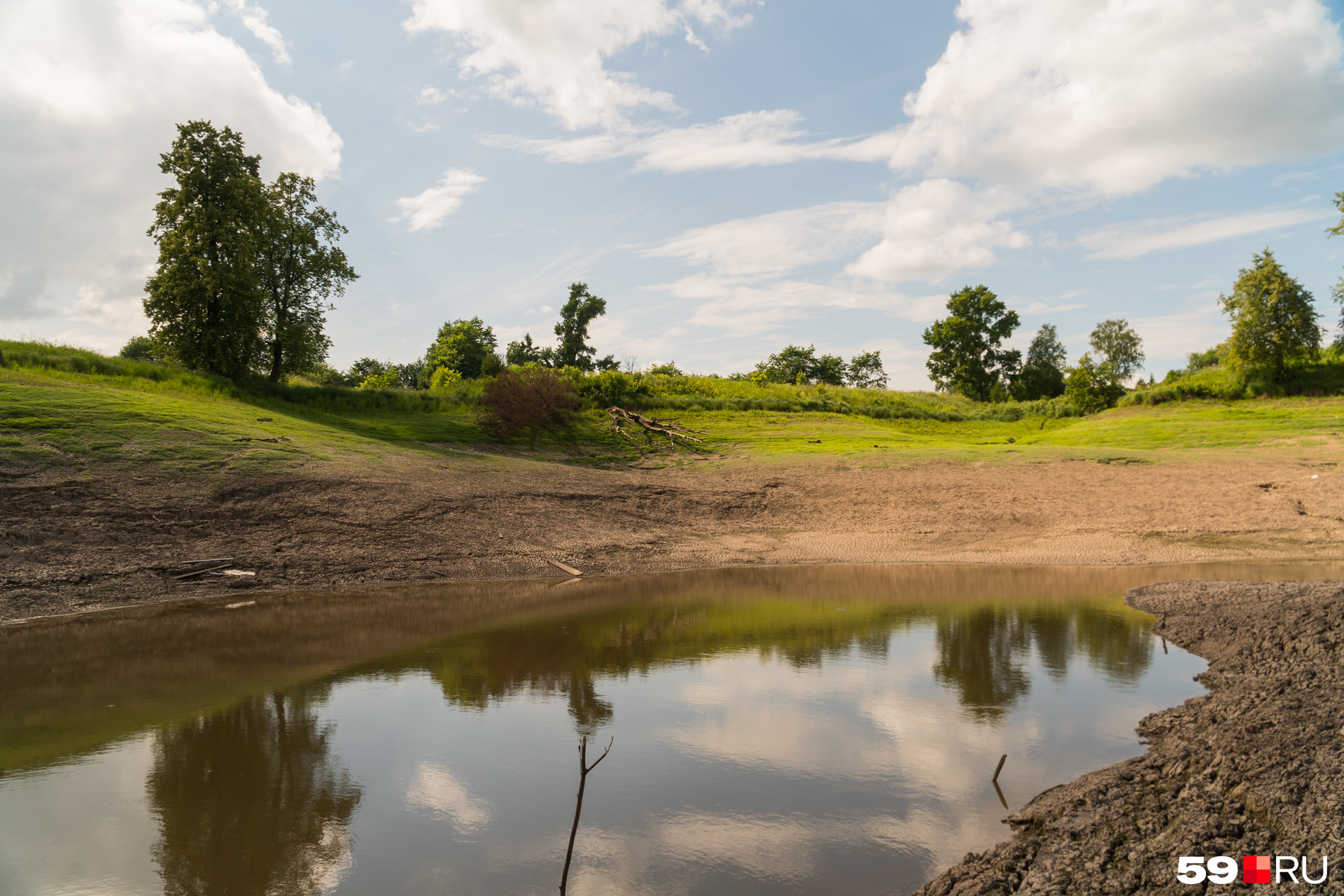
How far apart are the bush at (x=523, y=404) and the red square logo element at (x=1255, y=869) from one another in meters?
29.3

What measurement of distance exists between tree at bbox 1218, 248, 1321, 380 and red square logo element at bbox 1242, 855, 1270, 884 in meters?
46.5

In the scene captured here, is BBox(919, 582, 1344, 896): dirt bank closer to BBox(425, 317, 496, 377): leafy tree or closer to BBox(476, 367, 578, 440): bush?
BBox(476, 367, 578, 440): bush

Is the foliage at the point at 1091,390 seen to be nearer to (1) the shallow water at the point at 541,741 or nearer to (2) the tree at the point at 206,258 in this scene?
(1) the shallow water at the point at 541,741

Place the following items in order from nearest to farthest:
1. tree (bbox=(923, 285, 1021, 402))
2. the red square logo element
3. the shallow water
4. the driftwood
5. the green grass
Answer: the red square logo element, the shallow water, the green grass, the driftwood, tree (bbox=(923, 285, 1021, 402))

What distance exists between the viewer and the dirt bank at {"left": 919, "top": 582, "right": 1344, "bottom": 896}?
4352mm

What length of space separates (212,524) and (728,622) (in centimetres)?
1242

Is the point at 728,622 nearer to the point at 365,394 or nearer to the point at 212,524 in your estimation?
the point at 212,524

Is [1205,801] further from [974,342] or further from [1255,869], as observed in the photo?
[974,342]

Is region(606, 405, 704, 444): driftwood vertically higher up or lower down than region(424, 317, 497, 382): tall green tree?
lower down

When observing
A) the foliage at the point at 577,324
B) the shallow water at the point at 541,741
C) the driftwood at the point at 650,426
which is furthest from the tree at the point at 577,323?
the shallow water at the point at 541,741

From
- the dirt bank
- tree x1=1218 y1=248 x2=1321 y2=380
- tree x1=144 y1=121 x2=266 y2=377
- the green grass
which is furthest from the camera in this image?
tree x1=1218 y1=248 x2=1321 y2=380

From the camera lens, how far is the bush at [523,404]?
32062 mm

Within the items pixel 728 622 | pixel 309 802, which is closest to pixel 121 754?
pixel 309 802

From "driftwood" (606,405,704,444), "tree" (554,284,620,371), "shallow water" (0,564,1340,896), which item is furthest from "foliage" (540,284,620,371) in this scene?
"shallow water" (0,564,1340,896)
